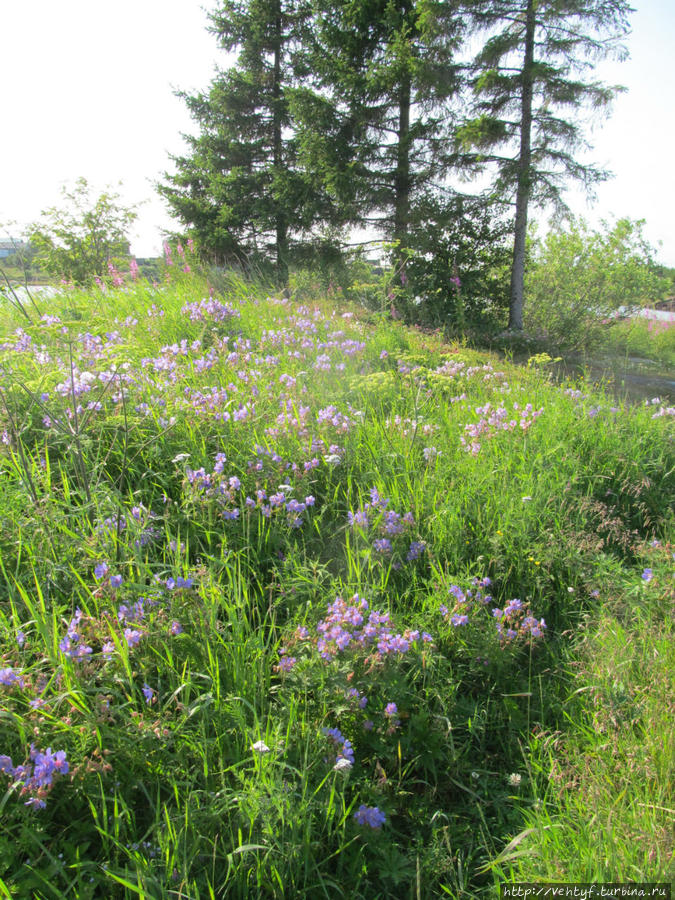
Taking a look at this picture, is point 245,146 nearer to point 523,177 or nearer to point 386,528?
point 523,177

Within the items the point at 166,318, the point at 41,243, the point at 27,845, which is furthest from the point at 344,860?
the point at 41,243

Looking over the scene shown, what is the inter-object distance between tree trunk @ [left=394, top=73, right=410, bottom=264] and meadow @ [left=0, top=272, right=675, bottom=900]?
7617mm

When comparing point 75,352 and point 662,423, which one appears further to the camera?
point 662,423

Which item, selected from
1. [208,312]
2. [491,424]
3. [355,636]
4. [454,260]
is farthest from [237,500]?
[454,260]

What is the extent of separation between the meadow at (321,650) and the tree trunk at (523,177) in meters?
6.56

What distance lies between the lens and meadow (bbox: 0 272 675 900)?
1.33 metres

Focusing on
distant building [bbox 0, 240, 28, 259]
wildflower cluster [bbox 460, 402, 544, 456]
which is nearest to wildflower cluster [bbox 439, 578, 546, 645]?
wildflower cluster [bbox 460, 402, 544, 456]

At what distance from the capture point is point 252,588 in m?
2.28

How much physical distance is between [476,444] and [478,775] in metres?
1.91

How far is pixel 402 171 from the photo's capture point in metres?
10.1

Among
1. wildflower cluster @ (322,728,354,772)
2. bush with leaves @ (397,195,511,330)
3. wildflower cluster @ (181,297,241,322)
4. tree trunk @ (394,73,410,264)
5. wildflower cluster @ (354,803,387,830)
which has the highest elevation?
tree trunk @ (394,73,410,264)

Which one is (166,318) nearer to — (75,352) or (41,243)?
(75,352)

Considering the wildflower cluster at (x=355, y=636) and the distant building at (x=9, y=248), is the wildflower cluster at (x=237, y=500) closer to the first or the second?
the wildflower cluster at (x=355, y=636)

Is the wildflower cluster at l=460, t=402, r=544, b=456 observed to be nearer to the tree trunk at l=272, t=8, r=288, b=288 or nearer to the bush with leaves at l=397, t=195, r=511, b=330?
the bush with leaves at l=397, t=195, r=511, b=330
